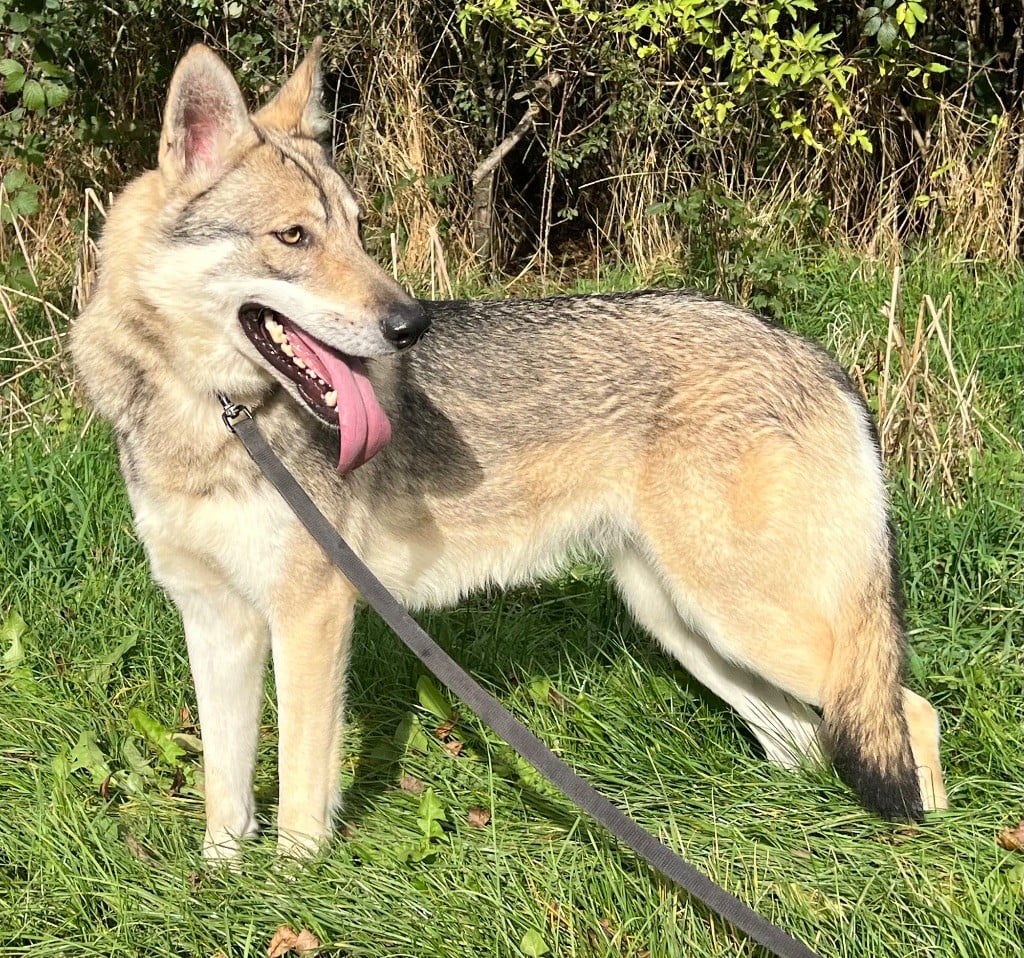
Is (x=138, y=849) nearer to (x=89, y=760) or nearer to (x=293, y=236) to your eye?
(x=89, y=760)

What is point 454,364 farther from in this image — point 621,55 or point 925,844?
point 621,55

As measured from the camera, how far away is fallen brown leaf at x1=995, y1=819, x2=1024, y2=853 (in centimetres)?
304

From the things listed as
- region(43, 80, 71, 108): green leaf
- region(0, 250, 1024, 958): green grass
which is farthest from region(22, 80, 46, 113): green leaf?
region(0, 250, 1024, 958): green grass

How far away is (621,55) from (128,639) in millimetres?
4893

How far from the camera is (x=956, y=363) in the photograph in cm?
578

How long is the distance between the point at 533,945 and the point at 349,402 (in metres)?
1.46

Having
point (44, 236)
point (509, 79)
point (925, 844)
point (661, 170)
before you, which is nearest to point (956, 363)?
point (661, 170)

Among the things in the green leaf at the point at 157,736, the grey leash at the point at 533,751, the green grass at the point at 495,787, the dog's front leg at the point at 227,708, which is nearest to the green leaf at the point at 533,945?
the green grass at the point at 495,787

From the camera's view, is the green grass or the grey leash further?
the green grass

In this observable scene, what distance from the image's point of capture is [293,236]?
297cm

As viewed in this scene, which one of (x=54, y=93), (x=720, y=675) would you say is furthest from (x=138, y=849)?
(x=54, y=93)

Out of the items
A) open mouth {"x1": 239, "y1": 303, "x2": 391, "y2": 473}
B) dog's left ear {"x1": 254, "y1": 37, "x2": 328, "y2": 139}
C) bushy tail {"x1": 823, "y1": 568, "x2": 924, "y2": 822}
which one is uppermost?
dog's left ear {"x1": 254, "y1": 37, "x2": 328, "y2": 139}

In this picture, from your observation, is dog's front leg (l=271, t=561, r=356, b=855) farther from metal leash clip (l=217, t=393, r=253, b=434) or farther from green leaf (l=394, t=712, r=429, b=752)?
green leaf (l=394, t=712, r=429, b=752)

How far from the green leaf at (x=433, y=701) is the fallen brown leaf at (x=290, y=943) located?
1123 millimetres
